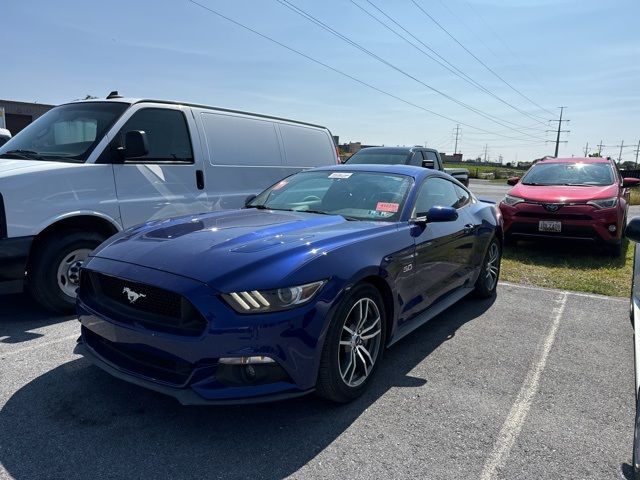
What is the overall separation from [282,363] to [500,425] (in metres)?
1.40

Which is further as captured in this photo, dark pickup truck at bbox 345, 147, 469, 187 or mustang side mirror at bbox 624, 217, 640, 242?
dark pickup truck at bbox 345, 147, 469, 187

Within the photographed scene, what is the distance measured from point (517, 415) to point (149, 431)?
7.24 feet

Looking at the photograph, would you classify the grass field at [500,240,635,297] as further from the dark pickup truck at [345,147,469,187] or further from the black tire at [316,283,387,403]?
the black tire at [316,283,387,403]

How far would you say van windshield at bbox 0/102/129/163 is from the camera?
4.81 m

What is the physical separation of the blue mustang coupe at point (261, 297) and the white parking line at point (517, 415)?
0.87m

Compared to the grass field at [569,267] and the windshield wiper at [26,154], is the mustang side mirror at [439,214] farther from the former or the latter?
the windshield wiper at [26,154]

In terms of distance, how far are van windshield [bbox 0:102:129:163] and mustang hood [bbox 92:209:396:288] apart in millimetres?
1833

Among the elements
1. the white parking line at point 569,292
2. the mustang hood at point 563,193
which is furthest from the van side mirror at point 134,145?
the mustang hood at point 563,193

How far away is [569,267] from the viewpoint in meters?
7.24

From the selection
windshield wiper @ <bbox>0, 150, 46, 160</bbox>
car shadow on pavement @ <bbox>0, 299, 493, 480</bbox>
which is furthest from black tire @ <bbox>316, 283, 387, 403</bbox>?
windshield wiper @ <bbox>0, 150, 46, 160</bbox>

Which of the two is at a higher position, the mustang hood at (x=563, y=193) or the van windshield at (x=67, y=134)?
the van windshield at (x=67, y=134)

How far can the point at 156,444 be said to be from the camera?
2.58 metres

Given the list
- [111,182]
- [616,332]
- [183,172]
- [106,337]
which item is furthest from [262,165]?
[616,332]

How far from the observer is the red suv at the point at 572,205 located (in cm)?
737
